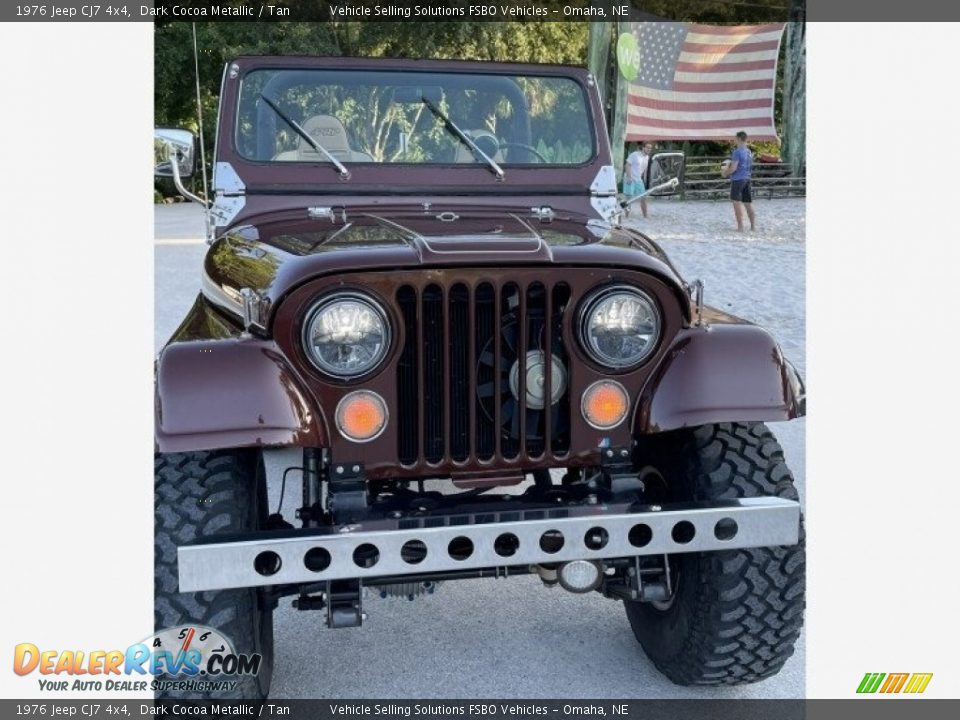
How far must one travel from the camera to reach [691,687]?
10.4 feet

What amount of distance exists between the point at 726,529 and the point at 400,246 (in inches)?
40.6

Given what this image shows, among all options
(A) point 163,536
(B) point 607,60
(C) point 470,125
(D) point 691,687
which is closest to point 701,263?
(B) point 607,60

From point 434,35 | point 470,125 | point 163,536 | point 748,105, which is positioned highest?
point 434,35

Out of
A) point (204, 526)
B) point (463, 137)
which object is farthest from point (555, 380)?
point (463, 137)

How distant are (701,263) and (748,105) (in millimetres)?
6588

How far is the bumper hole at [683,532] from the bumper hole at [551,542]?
279mm

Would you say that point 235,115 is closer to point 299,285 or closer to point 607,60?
point 299,285

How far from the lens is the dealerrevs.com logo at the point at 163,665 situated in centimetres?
223

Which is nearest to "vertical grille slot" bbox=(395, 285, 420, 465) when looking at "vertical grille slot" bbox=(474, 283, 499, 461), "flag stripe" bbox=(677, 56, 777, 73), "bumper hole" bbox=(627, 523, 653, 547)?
"vertical grille slot" bbox=(474, 283, 499, 461)

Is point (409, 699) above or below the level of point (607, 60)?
below

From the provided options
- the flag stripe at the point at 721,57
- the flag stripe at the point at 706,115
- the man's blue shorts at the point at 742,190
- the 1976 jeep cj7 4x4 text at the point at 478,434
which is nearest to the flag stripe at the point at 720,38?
the flag stripe at the point at 721,57

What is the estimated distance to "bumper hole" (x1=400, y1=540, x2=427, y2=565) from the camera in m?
2.47

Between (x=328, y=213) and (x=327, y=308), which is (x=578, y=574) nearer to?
(x=327, y=308)

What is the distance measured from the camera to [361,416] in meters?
2.61
